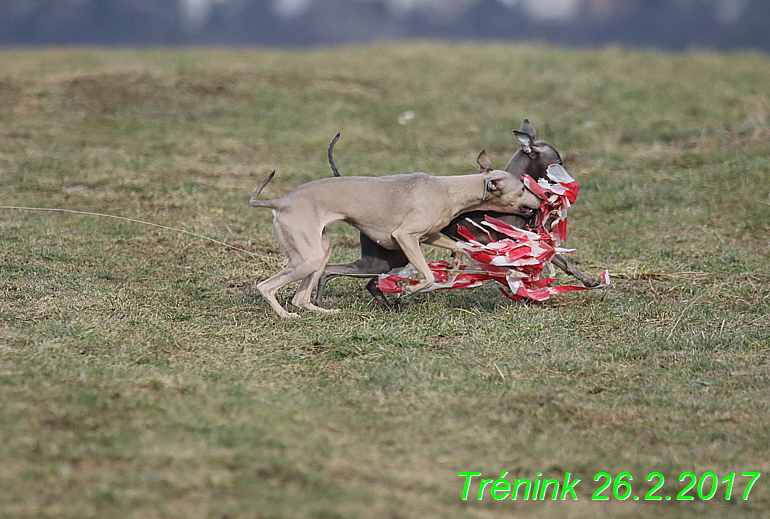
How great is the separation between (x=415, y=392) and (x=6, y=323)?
99.5 inches

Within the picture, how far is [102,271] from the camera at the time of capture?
22.5ft

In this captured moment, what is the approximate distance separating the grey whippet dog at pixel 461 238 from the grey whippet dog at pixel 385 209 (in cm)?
14

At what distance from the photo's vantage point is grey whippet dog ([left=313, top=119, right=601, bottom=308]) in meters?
6.09

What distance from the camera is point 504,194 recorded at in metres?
5.91

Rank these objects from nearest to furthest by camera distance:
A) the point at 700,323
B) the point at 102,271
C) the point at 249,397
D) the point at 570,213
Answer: the point at 249,397 → the point at 700,323 → the point at 102,271 → the point at 570,213

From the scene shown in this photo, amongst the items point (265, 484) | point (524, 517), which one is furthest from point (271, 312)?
point (524, 517)

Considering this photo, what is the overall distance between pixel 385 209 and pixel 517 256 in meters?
0.92

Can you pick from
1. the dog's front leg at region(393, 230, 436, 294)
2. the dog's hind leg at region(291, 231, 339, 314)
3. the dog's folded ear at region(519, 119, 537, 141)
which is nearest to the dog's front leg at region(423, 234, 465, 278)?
the dog's front leg at region(393, 230, 436, 294)

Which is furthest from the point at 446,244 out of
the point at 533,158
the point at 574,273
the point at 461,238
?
the point at 574,273

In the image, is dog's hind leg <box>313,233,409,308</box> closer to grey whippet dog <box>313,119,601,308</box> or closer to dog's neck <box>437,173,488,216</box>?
grey whippet dog <box>313,119,601,308</box>

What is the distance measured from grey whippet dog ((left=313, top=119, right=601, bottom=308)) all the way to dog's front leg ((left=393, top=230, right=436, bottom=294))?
37 cm

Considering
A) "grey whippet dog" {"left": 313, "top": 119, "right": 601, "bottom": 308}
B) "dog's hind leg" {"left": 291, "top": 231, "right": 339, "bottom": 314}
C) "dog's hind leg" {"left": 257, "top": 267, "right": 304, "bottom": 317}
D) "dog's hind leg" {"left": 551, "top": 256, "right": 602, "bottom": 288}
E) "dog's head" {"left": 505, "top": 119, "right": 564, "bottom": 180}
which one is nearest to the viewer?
"dog's hind leg" {"left": 257, "top": 267, "right": 304, "bottom": 317}

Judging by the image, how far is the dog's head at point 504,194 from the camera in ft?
19.3

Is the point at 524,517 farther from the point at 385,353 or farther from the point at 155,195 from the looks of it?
the point at 155,195
